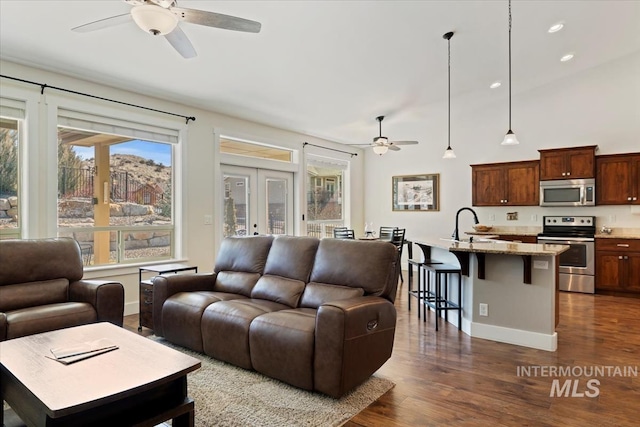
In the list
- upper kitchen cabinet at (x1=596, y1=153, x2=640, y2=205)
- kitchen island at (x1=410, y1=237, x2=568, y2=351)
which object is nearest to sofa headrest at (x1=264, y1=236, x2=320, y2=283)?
kitchen island at (x1=410, y1=237, x2=568, y2=351)

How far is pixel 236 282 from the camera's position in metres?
3.56

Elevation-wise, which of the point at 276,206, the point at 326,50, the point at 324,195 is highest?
the point at 326,50

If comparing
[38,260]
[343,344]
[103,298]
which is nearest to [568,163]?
[343,344]

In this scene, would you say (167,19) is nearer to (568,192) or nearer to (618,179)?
(568,192)

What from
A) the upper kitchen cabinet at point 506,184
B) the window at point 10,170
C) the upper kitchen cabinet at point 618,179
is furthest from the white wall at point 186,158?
the upper kitchen cabinet at point 618,179

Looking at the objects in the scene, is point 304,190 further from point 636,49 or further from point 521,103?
point 636,49

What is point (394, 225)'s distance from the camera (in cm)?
835

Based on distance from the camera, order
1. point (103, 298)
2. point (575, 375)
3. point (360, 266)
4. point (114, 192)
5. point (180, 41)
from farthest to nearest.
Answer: point (114, 192) → point (103, 298) → point (360, 266) → point (575, 375) → point (180, 41)

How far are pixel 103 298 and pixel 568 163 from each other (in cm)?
666

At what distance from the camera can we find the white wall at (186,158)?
377cm

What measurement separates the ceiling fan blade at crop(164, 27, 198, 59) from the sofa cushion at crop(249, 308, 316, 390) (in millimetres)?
2033

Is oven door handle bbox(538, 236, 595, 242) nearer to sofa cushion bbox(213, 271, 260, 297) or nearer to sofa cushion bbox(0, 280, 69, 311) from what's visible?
sofa cushion bbox(213, 271, 260, 297)

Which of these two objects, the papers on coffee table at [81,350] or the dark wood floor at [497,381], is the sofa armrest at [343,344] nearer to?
the dark wood floor at [497,381]

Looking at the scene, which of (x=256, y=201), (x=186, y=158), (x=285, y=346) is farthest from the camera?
(x=256, y=201)
